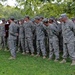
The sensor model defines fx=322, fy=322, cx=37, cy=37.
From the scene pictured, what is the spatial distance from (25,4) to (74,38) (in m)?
10.7

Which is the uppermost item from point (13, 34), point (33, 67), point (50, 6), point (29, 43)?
point (50, 6)

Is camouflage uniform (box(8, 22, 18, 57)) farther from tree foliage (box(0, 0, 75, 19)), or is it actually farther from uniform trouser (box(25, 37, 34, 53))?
tree foliage (box(0, 0, 75, 19))

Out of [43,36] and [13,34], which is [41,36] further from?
[13,34]

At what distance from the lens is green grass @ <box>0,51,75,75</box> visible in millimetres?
11164

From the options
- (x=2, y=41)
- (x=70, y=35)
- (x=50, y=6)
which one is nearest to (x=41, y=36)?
(x=70, y=35)

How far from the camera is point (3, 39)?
19.3 m

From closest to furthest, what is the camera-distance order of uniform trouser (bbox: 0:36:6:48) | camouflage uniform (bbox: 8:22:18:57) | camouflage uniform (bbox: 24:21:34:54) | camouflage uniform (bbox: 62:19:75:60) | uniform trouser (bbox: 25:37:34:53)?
camouflage uniform (bbox: 62:19:75:60), camouflage uniform (bbox: 8:22:18:57), camouflage uniform (bbox: 24:21:34:54), uniform trouser (bbox: 25:37:34:53), uniform trouser (bbox: 0:36:6:48)

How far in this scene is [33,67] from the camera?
12.3 meters

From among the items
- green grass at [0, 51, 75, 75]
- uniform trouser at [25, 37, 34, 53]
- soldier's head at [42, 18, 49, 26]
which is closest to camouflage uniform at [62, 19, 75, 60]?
green grass at [0, 51, 75, 75]

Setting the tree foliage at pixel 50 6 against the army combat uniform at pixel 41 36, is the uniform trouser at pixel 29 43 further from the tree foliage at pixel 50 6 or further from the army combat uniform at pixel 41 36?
the tree foliage at pixel 50 6

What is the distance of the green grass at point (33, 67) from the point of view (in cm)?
1116

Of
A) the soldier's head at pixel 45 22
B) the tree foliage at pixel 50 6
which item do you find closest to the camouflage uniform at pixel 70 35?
the soldier's head at pixel 45 22

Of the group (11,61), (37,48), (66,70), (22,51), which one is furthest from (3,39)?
(66,70)

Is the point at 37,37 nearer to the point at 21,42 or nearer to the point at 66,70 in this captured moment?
the point at 21,42
